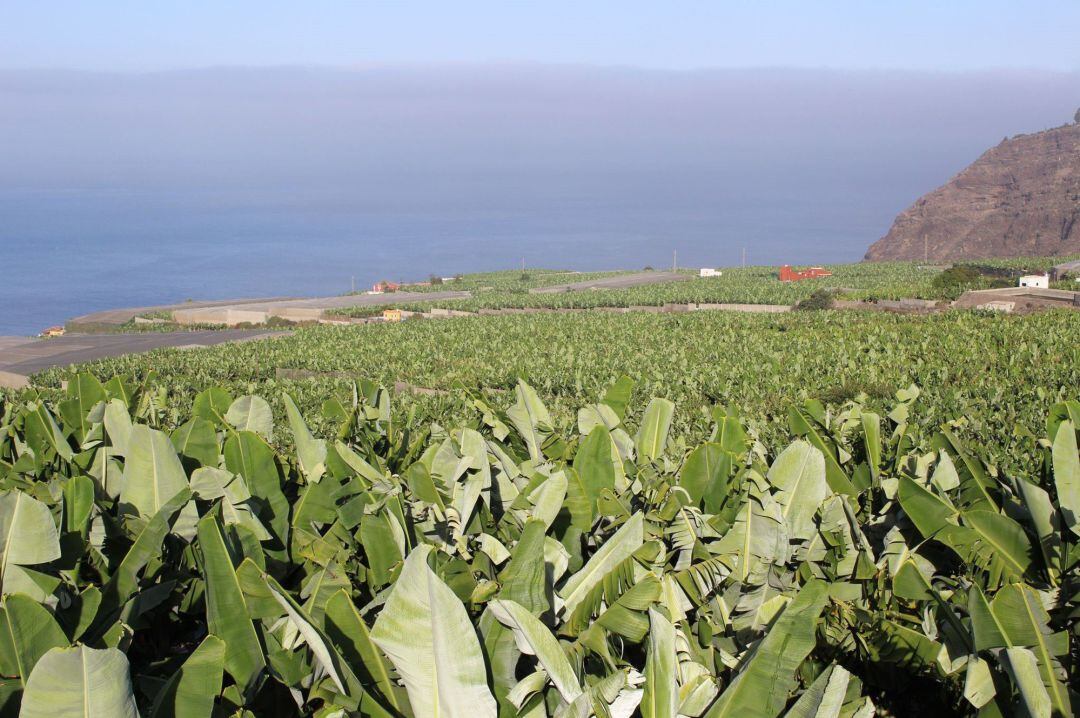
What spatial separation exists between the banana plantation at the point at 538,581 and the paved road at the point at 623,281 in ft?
155

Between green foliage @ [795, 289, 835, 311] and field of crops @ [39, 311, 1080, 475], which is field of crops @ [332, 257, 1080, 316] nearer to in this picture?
green foliage @ [795, 289, 835, 311]

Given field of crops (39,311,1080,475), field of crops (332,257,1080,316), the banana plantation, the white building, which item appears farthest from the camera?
field of crops (332,257,1080,316)

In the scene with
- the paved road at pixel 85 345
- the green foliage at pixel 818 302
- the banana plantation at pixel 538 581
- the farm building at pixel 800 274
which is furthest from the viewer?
the farm building at pixel 800 274

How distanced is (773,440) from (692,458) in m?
3.45

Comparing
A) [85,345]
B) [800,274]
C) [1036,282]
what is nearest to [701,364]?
[1036,282]

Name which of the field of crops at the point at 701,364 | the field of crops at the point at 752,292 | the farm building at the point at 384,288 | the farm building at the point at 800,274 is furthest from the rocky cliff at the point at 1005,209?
the field of crops at the point at 701,364

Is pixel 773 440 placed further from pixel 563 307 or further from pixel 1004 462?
pixel 563 307

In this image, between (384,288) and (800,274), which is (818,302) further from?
(384,288)

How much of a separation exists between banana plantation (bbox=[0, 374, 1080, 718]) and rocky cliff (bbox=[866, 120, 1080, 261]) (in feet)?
306

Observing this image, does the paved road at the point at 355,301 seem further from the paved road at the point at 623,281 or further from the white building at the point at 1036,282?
the white building at the point at 1036,282

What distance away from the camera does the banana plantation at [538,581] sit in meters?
2.30

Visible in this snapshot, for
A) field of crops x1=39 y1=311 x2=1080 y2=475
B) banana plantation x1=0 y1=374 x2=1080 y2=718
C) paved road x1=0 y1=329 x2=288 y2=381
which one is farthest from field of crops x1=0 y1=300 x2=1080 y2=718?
paved road x1=0 y1=329 x2=288 y2=381

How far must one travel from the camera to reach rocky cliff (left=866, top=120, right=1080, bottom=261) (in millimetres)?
90500

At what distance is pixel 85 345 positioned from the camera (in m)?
32.8
